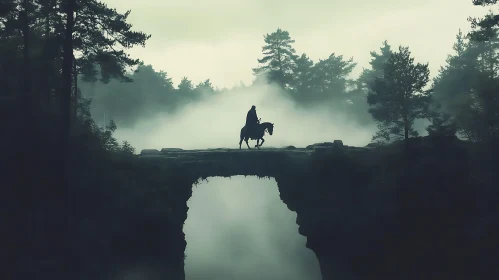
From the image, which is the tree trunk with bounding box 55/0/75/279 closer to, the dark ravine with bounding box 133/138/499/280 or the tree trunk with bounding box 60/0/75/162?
the tree trunk with bounding box 60/0/75/162

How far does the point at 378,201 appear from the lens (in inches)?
897

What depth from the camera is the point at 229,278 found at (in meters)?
34.1

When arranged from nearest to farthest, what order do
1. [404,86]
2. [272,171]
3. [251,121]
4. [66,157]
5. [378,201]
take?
[66,157] < [378,201] < [272,171] < [251,121] < [404,86]

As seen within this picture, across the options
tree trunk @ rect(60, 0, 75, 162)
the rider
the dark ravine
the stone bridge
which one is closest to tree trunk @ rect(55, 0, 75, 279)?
tree trunk @ rect(60, 0, 75, 162)

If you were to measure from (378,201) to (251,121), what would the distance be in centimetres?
821

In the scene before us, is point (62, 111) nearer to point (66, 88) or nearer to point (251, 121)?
point (66, 88)

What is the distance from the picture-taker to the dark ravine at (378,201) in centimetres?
1989

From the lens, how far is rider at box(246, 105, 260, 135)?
A: 26188mm

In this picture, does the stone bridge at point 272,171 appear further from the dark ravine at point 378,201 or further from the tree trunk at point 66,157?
the tree trunk at point 66,157

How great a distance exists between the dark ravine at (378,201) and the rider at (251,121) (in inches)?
55.9

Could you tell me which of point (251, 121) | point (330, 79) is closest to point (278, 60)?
point (330, 79)

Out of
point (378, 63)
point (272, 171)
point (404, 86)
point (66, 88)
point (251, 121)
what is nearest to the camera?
point (66, 88)

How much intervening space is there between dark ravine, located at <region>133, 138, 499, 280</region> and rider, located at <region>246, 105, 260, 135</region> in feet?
4.66

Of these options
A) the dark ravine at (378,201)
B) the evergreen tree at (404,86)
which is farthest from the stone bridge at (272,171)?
the evergreen tree at (404,86)
